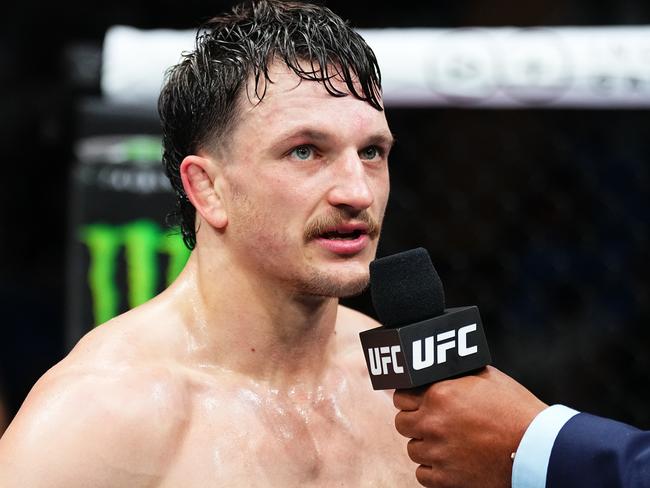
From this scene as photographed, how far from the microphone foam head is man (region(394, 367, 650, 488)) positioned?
3.5 inches

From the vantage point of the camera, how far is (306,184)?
146cm

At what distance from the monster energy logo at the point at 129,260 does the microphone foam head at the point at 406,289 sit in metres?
1.24

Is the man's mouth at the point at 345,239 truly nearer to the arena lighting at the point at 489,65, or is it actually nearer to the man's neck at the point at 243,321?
→ the man's neck at the point at 243,321

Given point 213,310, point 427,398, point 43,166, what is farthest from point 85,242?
point 427,398

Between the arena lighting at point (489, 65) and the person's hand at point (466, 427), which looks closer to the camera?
the person's hand at point (466, 427)

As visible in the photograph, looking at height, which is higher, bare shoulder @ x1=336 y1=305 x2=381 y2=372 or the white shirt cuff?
bare shoulder @ x1=336 y1=305 x2=381 y2=372

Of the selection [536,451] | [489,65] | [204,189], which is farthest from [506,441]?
[489,65]

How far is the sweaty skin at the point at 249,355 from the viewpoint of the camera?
1355 millimetres

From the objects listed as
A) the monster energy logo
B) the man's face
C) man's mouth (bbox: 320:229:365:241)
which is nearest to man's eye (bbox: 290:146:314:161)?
the man's face

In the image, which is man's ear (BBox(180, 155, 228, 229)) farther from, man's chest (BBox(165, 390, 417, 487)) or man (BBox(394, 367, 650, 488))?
man (BBox(394, 367, 650, 488))

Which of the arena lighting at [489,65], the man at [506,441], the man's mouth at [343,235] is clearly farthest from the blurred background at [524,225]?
the man at [506,441]

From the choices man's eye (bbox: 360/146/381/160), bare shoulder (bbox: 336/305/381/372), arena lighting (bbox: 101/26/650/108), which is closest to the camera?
man's eye (bbox: 360/146/381/160)

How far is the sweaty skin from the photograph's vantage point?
1.36 metres

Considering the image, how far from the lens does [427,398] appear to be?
130 cm
